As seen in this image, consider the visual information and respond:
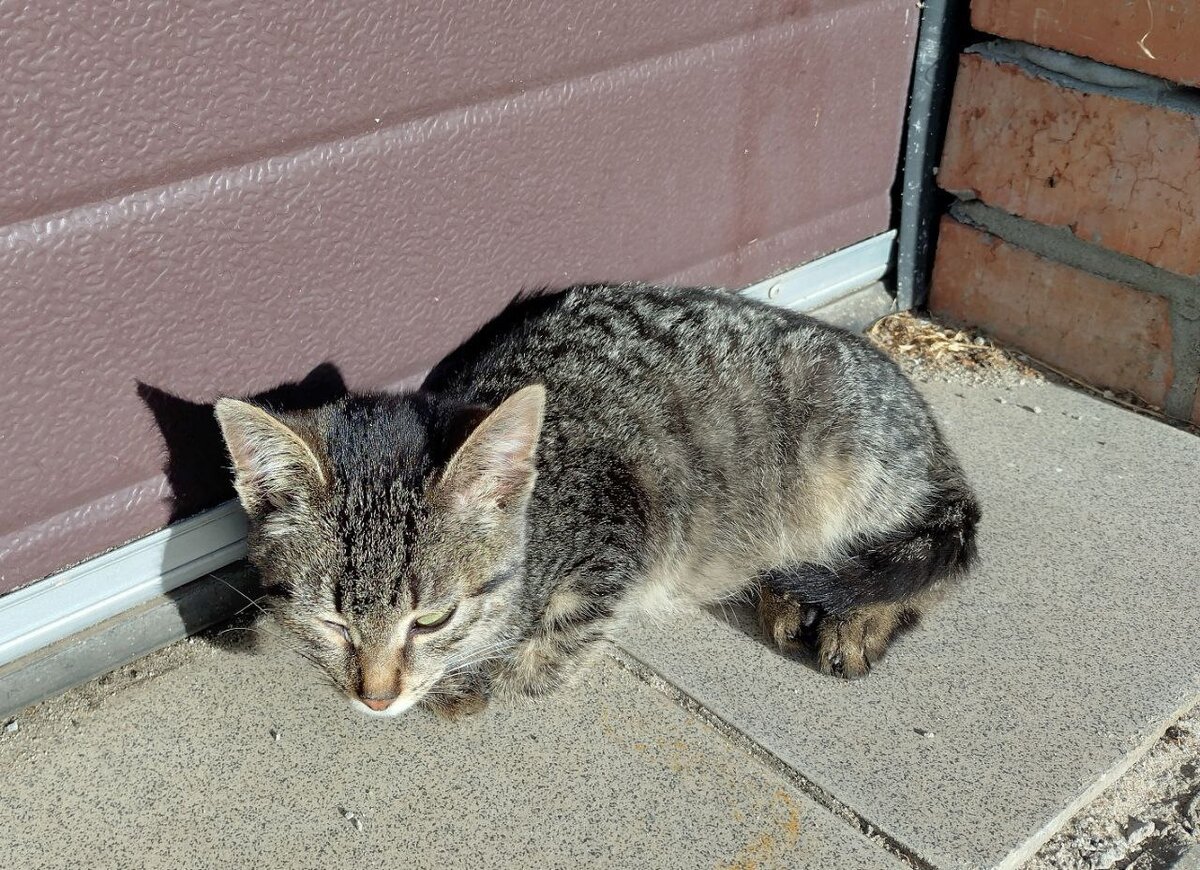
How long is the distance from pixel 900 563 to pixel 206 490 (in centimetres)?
190

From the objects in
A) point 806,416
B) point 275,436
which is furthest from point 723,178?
point 275,436

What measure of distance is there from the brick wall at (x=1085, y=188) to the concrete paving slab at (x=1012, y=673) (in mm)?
496

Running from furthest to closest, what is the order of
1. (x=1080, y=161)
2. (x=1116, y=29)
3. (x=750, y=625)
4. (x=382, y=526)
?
(x=1080, y=161) → (x=1116, y=29) → (x=750, y=625) → (x=382, y=526)

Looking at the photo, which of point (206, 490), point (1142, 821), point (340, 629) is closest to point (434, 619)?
point (340, 629)

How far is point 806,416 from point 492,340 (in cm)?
98

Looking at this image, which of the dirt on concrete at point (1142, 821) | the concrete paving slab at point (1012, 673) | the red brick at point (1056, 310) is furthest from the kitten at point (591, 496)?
the red brick at point (1056, 310)

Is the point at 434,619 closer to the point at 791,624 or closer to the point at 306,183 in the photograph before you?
the point at 791,624

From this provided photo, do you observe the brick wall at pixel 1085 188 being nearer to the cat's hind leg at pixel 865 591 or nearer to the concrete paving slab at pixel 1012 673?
the concrete paving slab at pixel 1012 673

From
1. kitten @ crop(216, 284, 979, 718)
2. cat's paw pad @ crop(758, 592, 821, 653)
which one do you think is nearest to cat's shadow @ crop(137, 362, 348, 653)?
kitten @ crop(216, 284, 979, 718)

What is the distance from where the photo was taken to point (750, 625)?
10.6 feet

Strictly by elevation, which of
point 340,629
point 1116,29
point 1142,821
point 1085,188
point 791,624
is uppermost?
point 1116,29

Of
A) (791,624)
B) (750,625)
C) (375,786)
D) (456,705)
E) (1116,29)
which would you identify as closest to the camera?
(375,786)

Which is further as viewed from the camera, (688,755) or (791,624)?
(791,624)

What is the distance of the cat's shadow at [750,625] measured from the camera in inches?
121
